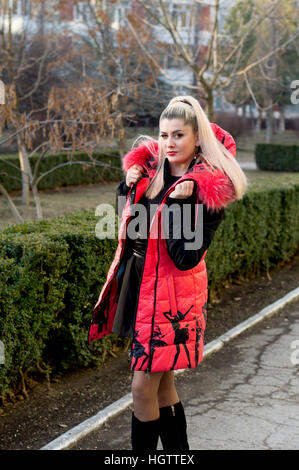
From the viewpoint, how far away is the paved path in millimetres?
3633

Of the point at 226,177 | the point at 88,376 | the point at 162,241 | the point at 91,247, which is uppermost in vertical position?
the point at 226,177

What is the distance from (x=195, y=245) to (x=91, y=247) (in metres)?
1.97

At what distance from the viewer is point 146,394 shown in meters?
2.81

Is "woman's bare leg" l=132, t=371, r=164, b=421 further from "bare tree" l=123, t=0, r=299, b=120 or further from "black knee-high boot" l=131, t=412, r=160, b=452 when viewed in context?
"bare tree" l=123, t=0, r=299, b=120

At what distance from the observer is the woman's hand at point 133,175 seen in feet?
9.61

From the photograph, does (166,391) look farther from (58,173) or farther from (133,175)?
(58,173)

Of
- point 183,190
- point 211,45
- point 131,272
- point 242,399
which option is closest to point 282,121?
point 211,45

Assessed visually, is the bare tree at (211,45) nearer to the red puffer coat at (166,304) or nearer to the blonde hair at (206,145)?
the blonde hair at (206,145)

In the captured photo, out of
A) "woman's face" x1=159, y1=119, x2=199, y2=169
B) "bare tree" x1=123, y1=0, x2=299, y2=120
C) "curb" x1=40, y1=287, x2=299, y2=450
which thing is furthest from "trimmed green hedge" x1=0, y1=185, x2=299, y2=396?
"bare tree" x1=123, y1=0, x2=299, y2=120

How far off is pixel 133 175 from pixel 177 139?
29cm

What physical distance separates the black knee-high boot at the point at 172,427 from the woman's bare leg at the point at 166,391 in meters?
0.02
